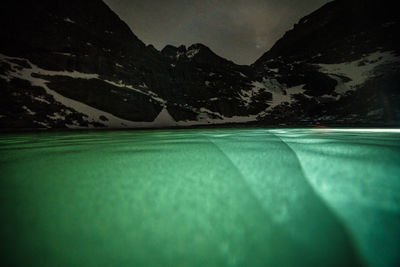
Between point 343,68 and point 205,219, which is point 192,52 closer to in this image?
point 343,68

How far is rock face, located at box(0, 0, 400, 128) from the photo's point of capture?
2452 inches

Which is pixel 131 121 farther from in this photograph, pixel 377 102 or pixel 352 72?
pixel 352 72

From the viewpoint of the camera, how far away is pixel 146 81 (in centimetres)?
8906

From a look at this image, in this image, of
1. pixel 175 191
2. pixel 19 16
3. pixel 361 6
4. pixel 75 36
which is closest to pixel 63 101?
pixel 75 36

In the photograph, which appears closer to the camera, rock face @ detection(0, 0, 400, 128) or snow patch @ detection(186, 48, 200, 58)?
rock face @ detection(0, 0, 400, 128)

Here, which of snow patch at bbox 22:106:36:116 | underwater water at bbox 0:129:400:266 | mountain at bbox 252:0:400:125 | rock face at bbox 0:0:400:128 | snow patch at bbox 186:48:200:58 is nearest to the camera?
underwater water at bbox 0:129:400:266

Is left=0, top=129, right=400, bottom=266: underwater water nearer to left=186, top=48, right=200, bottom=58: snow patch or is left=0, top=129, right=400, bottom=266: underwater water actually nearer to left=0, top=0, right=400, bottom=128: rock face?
left=0, top=0, right=400, bottom=128: rock face

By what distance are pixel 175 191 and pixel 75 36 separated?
106499 mm

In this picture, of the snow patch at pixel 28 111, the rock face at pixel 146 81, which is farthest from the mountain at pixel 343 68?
the snow patch at pixel 28 111

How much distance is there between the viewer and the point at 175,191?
106 inches

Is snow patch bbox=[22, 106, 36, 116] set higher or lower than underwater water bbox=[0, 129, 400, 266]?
higher

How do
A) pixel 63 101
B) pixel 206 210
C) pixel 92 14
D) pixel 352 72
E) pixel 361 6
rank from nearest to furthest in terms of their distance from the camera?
pixel 206 210 → pixel 63 101 → pixel 92 14 → pixel 352 72 → pixel 361 6

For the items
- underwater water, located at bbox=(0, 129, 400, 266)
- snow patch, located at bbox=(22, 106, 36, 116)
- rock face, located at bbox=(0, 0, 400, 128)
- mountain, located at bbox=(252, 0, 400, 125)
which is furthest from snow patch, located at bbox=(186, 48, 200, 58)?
underwater water, located at bbox=(0, 129, 400, 266)

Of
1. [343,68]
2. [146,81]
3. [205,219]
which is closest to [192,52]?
[146,81]
